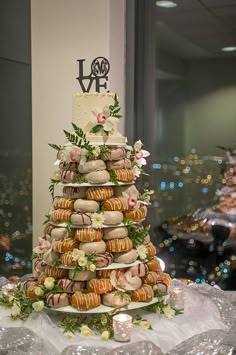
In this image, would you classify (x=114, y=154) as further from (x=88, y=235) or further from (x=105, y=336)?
(x=105, y=336)

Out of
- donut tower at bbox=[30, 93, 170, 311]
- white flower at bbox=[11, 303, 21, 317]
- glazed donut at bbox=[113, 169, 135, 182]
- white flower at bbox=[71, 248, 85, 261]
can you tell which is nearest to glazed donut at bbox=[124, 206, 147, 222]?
donut tower at bbox=[30, 93, 170, 311]

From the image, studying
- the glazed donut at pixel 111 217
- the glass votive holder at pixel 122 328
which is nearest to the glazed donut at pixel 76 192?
the glazed donut at pixel 111 217

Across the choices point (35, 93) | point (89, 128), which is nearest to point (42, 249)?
point (89, 128)

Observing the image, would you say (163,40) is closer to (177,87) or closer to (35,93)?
(177,87)

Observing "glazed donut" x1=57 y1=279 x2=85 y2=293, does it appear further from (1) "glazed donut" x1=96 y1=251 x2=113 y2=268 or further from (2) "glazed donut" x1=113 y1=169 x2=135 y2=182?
(2) "glazed donut" x1=113 y1=169 x2=135 y2=182

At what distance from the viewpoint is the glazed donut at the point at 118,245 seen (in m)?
1.75

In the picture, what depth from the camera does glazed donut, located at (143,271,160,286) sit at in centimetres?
185

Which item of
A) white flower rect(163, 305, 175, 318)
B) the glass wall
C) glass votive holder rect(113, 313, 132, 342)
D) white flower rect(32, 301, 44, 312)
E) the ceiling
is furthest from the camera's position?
the glass wall

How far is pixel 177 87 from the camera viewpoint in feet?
9.46

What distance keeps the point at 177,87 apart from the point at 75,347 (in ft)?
5.58

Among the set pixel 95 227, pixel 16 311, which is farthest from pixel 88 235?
pixel 16 311

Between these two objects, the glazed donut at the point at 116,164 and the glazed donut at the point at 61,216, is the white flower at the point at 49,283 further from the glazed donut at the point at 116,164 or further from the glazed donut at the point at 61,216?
the glazed donut at the point at 116,164

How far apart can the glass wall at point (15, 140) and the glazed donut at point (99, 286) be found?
52.5 inches

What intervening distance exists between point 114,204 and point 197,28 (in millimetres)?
1420
